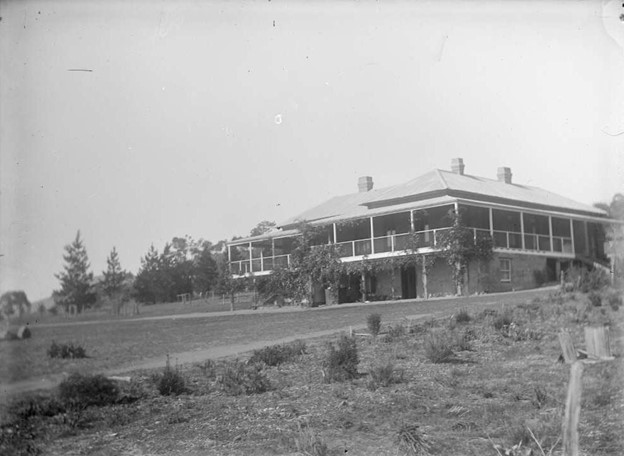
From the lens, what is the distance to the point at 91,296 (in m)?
6.71

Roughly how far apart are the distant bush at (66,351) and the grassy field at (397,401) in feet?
2.12

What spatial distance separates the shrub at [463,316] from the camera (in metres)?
7.69

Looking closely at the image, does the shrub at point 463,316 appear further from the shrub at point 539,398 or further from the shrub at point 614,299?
the shrub at point 614,299

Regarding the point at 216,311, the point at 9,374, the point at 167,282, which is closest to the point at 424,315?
the point at 216,311

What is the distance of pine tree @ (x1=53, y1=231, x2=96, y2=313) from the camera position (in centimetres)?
661

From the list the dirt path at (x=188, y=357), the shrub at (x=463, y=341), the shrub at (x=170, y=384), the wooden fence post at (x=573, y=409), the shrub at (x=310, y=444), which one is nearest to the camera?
the wooden fence post at (x=573, y=409)

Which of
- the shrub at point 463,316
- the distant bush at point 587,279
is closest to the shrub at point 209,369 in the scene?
the shrub at point 463,316

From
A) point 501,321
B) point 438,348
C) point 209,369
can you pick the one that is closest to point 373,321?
point 438,348

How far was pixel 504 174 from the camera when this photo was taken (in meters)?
7.88

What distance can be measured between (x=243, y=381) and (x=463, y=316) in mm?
2933

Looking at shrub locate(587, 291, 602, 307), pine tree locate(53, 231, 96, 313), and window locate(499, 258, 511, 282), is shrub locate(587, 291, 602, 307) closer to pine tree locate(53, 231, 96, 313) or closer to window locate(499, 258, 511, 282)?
window locate(499, 258, 511, 282)

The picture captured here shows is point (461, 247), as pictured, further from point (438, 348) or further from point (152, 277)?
point (152, 277)

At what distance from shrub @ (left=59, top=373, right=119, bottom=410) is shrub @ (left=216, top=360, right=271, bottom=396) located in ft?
4.23

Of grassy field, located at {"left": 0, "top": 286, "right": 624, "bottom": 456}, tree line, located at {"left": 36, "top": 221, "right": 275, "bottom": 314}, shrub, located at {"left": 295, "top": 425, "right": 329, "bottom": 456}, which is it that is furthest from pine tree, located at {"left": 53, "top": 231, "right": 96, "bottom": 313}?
shrub, located at {"left": 295, "top": 425, "right": 329, "bottom": 456}
